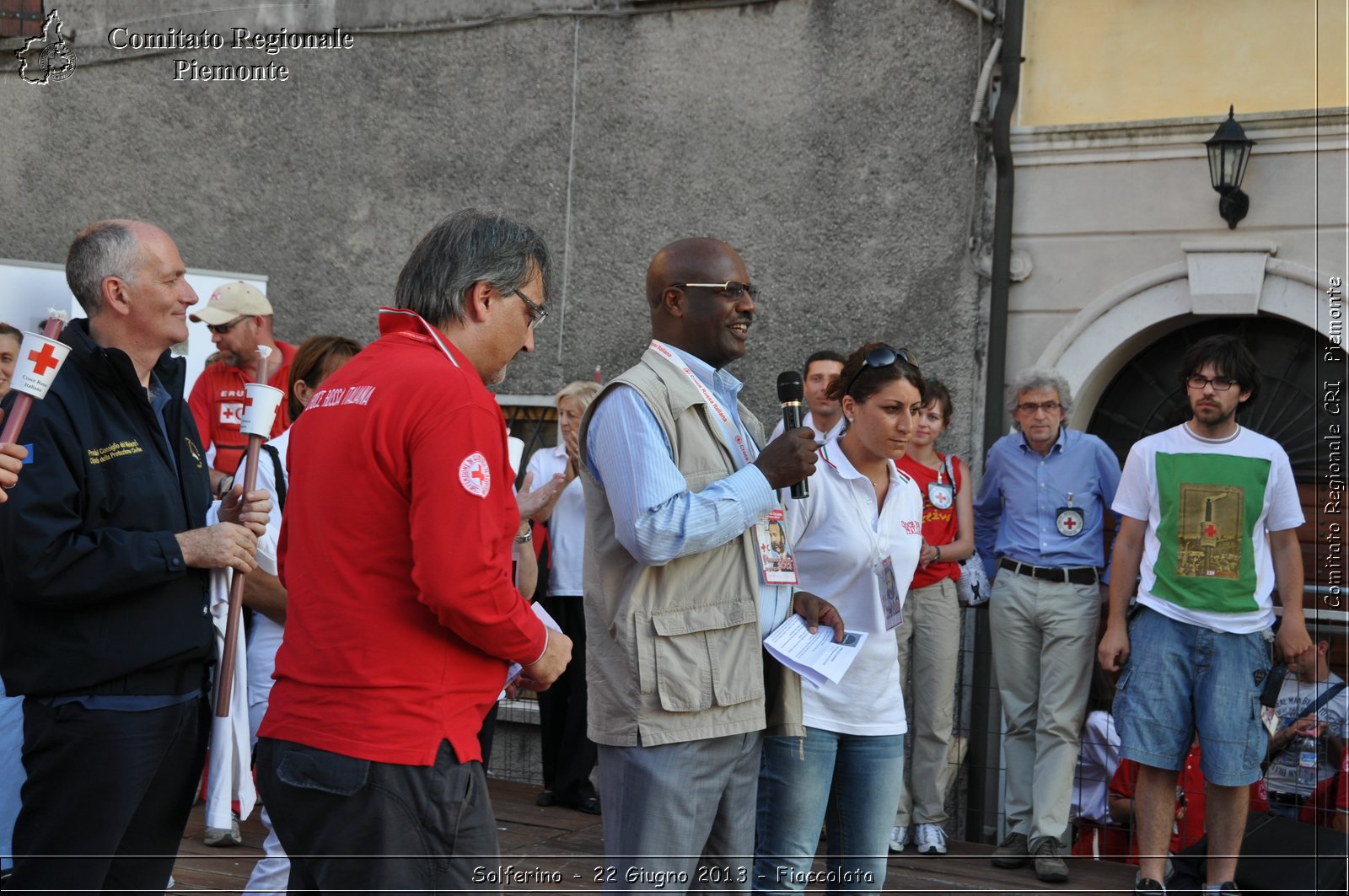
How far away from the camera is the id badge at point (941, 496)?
719cm

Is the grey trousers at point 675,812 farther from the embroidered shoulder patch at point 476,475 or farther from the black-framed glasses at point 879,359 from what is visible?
the black-framed glasses at point 879,359

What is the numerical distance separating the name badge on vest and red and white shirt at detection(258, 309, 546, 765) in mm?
4732

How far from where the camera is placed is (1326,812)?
19.8 feet

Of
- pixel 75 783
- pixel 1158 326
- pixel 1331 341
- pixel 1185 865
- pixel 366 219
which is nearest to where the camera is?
pixel 75 783

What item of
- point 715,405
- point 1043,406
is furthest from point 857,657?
point 1043,406

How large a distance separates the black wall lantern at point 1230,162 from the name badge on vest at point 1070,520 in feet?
6.60

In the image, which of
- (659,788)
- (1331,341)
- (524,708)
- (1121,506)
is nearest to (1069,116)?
(1331,341)

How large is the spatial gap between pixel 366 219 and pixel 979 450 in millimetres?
4892

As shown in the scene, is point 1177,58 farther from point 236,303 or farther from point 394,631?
point 394,631

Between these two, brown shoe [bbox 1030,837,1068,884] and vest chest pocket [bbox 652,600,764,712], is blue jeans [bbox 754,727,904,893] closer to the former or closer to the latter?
vest chest pocket [bbox 652,600,764,712]

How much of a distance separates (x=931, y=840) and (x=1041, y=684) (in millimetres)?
967

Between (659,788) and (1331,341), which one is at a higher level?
(1331,341)

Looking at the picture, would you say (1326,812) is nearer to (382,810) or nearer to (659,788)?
(659,788)

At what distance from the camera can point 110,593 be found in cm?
319
